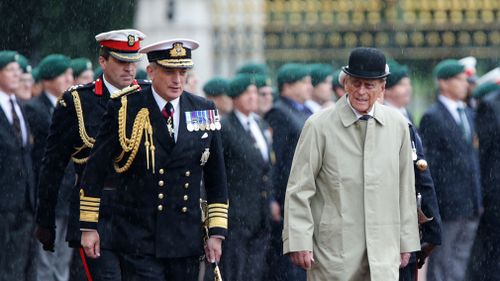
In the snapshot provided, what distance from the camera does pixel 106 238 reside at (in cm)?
827

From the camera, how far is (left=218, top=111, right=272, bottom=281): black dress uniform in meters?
11.5

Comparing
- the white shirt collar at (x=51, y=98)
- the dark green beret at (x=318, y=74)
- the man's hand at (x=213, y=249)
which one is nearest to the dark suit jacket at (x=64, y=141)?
the man's hand at (x=213, y=249)

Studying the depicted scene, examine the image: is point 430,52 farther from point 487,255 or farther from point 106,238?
point 106,238

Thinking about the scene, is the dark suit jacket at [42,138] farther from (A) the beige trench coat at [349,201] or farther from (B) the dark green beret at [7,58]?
(A) the beige trench coat at [349,201]

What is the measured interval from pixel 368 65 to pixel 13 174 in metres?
4.05

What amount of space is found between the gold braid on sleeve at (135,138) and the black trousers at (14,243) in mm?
3208

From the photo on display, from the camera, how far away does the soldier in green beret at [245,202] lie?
11516 millimetres

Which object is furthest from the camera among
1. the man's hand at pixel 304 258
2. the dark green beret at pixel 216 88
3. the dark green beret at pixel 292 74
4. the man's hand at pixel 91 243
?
the dark green beret at pixel 216 88

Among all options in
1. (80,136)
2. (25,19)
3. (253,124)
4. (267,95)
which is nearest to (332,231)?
(80,136)

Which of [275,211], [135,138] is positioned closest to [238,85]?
[275,211]

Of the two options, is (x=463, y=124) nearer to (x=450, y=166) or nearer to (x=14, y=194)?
(x=450, y=166)

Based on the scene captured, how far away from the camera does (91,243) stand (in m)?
8.07

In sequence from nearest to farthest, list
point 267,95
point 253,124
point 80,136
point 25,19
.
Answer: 1. point 80,136
2. point 253,124
3. point 267,95
4. point 25,19

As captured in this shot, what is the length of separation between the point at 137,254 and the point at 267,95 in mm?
6101
